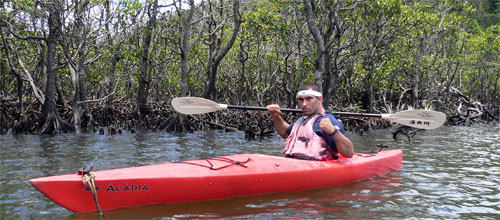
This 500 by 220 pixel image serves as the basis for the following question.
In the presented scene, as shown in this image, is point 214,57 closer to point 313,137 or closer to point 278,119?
point 278,119

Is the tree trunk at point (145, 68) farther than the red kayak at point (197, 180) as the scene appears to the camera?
Yes

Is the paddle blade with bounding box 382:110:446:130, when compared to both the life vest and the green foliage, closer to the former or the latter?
the life vest

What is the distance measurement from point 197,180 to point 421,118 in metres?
3.50

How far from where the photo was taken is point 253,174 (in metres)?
4.27

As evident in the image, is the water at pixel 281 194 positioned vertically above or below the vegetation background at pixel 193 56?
below

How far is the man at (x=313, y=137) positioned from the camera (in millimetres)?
4656

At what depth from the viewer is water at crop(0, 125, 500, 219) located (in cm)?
382

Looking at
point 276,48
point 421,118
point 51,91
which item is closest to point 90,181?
point 421,118

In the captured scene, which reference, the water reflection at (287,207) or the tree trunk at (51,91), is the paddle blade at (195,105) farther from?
the tree trunk at (51,91)

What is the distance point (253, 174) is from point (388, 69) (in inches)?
431

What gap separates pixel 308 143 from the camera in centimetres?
479

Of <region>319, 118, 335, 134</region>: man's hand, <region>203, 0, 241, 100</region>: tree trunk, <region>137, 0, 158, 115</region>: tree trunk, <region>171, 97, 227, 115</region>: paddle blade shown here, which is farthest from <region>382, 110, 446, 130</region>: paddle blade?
<region>137, 0, 158, 115</region>: tree trunk

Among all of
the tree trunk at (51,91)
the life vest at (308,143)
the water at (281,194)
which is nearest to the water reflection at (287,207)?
Answer: the water at (281,194)

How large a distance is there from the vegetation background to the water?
6.74ft
